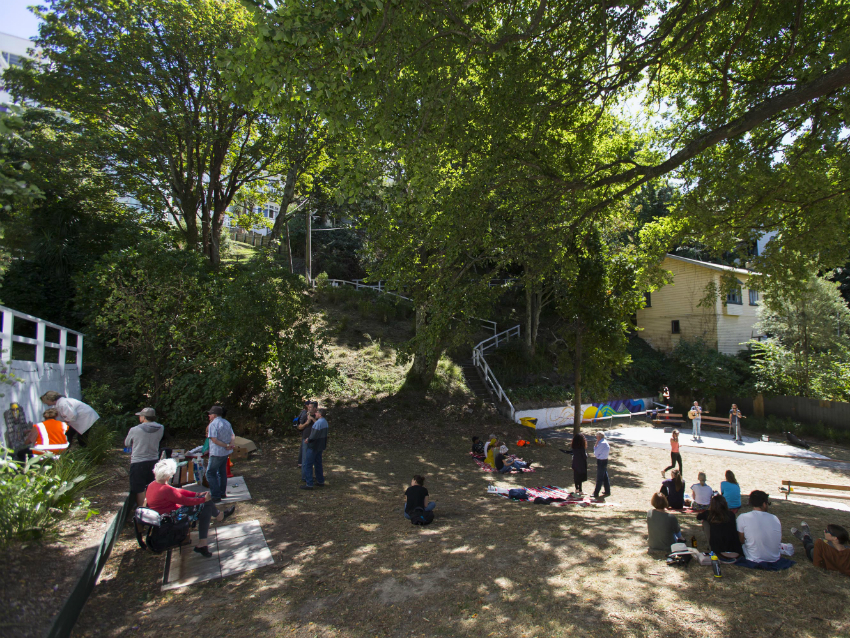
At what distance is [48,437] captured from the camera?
6.85 m

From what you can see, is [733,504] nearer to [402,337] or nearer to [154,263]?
[154,263]

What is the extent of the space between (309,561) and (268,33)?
20.0 ft

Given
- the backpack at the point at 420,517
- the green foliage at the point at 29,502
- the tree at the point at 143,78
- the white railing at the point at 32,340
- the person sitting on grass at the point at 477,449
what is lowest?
the person sitting on grass at the point at 477,449

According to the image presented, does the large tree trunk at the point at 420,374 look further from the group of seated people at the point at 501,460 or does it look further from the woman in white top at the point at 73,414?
the woman in white top at the point at 73,414

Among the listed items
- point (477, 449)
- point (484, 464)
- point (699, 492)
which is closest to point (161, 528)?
point (699, 492)

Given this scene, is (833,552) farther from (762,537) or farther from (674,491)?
(674,491)

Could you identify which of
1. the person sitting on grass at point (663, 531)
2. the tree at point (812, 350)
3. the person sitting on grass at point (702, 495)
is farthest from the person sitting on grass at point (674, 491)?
the tree at point (812, 350)

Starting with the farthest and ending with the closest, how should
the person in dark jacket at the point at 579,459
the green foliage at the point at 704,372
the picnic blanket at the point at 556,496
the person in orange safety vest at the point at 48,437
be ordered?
the green foliage at the point at 704,372 < the person in dark jacket at the point at 579,459 < the picnic blanket at the point at 556,496 < the person in orange safety vest at the point at 48,437

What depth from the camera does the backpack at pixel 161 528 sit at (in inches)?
210

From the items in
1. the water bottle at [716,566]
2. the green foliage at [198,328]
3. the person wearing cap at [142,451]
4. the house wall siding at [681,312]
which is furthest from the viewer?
the house wall siding at [681,312]

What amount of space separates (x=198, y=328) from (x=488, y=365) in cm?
1376

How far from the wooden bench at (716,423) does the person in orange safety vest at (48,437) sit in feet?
72.5

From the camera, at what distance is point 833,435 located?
59.7ft

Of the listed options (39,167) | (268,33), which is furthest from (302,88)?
(39,167)
